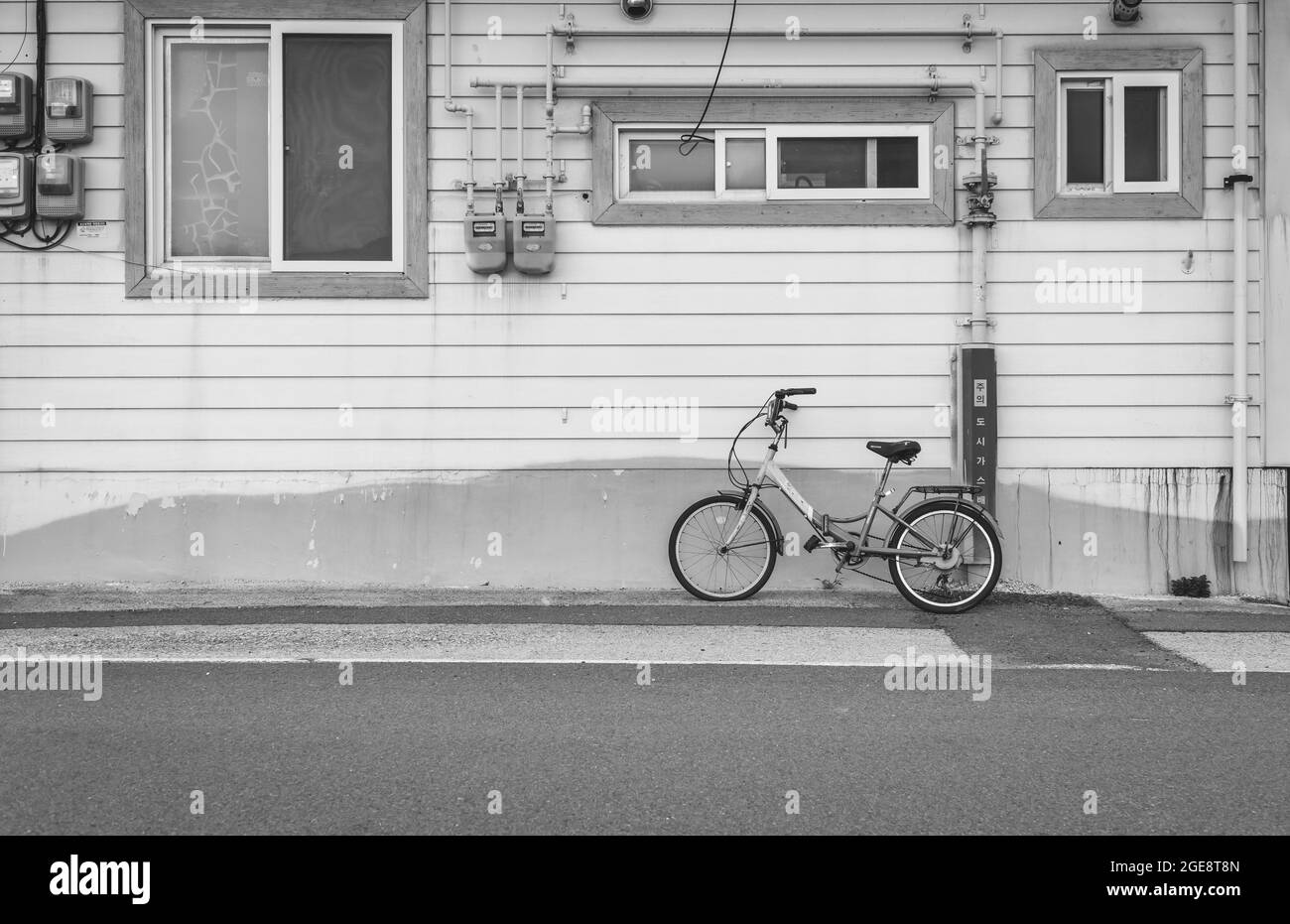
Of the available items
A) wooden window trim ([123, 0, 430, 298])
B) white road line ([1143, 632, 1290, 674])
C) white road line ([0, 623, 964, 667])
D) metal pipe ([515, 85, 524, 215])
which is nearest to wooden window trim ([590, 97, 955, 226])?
metal pipe ([515, 85, 524, 215])

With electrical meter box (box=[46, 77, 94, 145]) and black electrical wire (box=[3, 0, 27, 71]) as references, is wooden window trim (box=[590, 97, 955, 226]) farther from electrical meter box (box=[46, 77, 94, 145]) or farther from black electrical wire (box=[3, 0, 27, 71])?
black electrical wire (box=[3, 0, 27, 71])

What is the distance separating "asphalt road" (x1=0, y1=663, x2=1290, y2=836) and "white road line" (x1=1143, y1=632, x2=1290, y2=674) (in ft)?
0.99

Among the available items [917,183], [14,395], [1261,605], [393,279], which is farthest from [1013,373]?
[14,395]

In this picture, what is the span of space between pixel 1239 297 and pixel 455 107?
5902mm

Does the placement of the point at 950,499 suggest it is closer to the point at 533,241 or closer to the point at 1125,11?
the point at 533,241

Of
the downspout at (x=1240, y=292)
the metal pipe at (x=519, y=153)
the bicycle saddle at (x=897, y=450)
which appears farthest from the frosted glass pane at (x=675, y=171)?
the downspout at (x=1240, y=292)

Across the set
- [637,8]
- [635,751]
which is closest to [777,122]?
[637,8]

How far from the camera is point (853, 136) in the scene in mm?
9391

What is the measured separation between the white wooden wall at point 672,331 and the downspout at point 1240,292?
0.10 metres

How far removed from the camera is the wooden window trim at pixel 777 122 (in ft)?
30.6

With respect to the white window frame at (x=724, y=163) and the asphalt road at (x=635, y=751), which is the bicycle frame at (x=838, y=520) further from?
the asphalt road at (x=635, y=751)

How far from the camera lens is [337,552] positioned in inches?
365

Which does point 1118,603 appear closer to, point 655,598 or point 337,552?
point 655,598

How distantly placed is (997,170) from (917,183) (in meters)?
0.60
